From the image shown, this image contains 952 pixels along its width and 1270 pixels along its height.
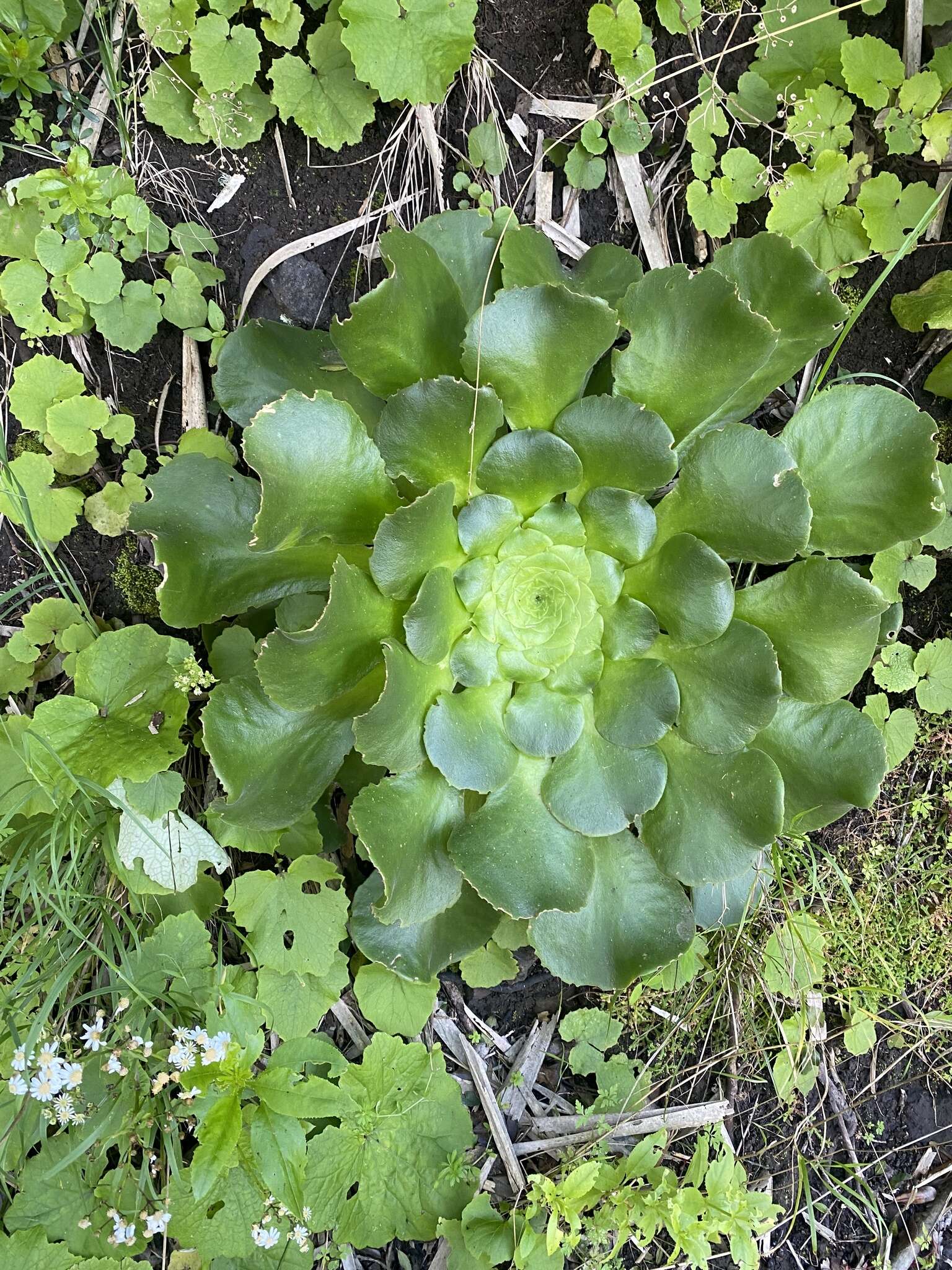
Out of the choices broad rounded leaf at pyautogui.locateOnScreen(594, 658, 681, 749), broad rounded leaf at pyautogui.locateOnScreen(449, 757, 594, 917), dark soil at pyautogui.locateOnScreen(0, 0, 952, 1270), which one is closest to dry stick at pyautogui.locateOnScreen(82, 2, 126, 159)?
dark soil at pyautogui.locateOnScreen(0, 0, 952, 1270)

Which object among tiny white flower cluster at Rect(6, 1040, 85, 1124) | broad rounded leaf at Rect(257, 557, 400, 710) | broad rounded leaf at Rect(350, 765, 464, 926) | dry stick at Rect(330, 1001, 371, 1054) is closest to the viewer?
broad rounded leaf at Rect(257, 557, 400, 710)

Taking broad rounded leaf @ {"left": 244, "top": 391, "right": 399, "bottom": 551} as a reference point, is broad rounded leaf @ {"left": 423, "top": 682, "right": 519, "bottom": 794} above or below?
below

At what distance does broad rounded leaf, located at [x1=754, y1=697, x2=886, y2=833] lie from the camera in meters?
1.67

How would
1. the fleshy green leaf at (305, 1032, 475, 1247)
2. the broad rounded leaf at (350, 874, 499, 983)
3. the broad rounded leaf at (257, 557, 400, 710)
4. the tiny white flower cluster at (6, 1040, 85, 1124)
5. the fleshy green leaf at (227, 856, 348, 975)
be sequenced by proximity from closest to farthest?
the broad rounded leaf at (257, 557, 400, 710)
the tiny white flower cluster at (6, 1040, 85, 1124)
the broad rounded leaf at (350, 874, 499, 983)
the fleshy green leaf at (227, 856, 348, 975)
the fleshy green leaf at (305, 1032, 475, 1247)

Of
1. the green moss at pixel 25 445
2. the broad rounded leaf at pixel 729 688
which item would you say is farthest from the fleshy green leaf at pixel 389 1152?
the green moss at pixel 25 445

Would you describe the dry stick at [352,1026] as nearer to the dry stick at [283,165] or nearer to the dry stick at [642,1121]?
the dry stick at [642,1121]

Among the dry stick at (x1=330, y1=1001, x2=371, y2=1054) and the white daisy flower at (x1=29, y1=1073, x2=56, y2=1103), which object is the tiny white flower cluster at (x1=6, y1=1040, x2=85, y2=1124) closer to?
the white daisy flower at (x1=29, y1=1073, x2=56, y2=1103)

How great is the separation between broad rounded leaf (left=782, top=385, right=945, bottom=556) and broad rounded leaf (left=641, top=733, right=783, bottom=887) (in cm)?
47

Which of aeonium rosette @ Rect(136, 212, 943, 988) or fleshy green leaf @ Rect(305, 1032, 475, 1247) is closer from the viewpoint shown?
aeonium rosette @ Rect(136, 212, 943, 988)

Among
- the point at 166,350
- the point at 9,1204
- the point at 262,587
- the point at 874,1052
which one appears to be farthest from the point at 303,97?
the point at 874,1052

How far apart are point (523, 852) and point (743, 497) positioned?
75cm

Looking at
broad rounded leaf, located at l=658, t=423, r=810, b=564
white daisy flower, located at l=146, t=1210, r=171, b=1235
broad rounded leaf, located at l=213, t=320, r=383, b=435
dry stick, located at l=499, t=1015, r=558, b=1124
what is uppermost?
broad rounded leaf, located at l=213, t=320, r=383, b=435

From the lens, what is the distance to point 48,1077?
5.41 feet

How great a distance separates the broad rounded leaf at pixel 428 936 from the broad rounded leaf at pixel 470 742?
0.28m
